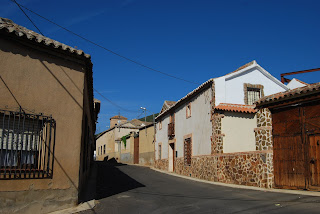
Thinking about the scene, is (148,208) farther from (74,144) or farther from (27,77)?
(27,77)

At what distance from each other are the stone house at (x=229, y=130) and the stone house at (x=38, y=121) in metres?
7.95

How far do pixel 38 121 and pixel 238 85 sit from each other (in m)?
13.4

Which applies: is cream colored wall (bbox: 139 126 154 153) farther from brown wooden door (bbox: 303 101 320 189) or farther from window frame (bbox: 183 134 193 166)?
brown wooden door (bbox: 303 101 320 189)

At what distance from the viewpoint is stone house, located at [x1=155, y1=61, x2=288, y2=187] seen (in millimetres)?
12984

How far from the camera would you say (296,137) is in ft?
37.7

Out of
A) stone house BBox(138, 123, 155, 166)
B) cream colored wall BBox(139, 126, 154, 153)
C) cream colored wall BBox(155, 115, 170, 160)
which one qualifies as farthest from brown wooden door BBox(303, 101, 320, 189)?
cream colored wall BBox(139, 126, 154, 153)

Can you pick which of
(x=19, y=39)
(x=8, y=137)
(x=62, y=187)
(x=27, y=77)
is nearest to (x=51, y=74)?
(x=27, y=77)

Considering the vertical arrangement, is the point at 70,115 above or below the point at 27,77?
below

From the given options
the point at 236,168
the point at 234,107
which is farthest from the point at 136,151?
the point at 236,168

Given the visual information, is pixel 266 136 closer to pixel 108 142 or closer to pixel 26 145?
pixel 26 145

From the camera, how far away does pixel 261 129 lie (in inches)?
501

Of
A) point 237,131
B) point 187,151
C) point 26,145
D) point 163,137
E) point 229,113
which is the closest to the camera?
point 26,145

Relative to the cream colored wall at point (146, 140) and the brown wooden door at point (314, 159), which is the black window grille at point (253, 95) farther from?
the cream colored wall at point (146, 140)

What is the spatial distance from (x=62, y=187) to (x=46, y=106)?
2179 mm
